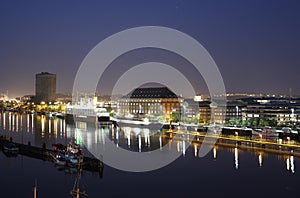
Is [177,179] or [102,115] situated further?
[102,115]

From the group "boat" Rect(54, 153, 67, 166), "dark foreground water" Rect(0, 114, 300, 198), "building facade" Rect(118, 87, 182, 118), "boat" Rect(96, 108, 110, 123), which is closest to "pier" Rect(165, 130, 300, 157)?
"dark foreground water" Rect(0, 114, 300, 198)

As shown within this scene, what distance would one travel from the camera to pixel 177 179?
241 inches

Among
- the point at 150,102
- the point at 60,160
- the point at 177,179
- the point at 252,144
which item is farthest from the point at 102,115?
the point at 177,179

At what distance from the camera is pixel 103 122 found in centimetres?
2044

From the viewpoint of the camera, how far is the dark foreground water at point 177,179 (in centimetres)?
527

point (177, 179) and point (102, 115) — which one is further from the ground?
point (102, 115)

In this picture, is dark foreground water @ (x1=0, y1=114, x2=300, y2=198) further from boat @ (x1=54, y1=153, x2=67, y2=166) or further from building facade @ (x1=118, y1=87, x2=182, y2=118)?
building facade @ (x1=118, y1=87, x2=182, y2=118)

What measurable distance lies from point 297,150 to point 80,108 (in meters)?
20.2

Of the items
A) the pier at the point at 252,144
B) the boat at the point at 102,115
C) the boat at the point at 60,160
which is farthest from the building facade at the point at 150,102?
the boat at the point at 60,160

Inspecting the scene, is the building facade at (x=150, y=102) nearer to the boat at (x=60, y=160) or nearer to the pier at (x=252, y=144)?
the pier at (x=252, y=144)

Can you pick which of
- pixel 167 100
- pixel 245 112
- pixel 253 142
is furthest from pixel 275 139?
pixel 167 100

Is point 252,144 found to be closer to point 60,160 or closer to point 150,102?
point 60,160

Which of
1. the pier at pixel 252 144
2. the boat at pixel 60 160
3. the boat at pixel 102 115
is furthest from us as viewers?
the boat at pixel 102 115

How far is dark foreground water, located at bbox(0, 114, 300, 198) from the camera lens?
5.27 meters
